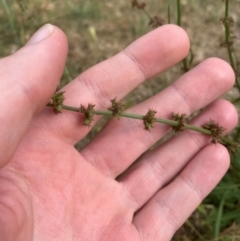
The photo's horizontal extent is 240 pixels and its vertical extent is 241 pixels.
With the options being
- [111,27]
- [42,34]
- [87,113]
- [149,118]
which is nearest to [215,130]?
[149,118]

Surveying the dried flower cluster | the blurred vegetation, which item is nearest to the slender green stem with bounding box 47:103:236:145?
the dried flower cluster

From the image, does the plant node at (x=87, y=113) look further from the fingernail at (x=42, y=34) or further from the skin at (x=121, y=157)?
the fingernail at (x=42, y=34)

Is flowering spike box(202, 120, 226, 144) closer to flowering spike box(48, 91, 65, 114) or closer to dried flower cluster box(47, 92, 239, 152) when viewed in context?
dried flower cluster box(47, 92, 239, 152)

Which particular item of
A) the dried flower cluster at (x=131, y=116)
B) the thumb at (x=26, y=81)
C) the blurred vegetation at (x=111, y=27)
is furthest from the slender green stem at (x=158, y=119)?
the blurred vegetation at (x=111, y=27)

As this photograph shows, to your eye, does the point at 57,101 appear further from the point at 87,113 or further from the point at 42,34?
the point at 42,34

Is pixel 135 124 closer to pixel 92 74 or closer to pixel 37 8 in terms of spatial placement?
pixel 92 74

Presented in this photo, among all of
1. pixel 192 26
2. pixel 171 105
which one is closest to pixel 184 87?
pixel 171 105
